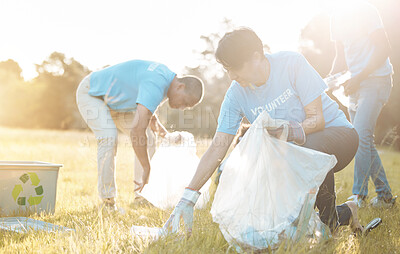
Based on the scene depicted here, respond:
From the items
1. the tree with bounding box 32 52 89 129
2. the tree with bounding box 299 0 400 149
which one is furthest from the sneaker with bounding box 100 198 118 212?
the tree with bounding box 32 52 89 129

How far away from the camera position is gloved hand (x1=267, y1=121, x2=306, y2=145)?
1.75 meters

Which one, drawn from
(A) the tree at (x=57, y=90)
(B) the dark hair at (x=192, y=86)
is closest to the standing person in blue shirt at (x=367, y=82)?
(B) the dark hair at (x=192, y=86)

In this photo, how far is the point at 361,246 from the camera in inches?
73.8

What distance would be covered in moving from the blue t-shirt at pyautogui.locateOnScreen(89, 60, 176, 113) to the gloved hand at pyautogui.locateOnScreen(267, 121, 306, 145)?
121 centimetres

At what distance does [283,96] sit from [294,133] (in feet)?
0.82

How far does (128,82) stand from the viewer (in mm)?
2994

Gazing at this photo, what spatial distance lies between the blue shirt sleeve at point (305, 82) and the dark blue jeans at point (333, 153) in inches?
7.3

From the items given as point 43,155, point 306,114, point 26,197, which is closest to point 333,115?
point 306,114

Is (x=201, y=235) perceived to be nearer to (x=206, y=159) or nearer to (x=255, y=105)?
(x=206, y=159)

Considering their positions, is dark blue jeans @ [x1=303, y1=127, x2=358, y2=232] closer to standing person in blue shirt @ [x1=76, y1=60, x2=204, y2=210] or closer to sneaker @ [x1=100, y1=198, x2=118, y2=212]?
standing person in blue shirt @ [x1=76, y1=60, x2=204, y2=210]

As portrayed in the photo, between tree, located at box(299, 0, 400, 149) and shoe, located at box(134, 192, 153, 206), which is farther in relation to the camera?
tree, located at box(299, 0, 400, 149)

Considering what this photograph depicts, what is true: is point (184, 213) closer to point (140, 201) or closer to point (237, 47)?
point (237, 47)

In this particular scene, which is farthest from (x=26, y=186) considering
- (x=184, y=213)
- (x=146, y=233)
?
(x=184, y=213)

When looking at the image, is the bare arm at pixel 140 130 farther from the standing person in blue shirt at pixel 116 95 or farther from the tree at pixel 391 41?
the tree at pixel 391 41
